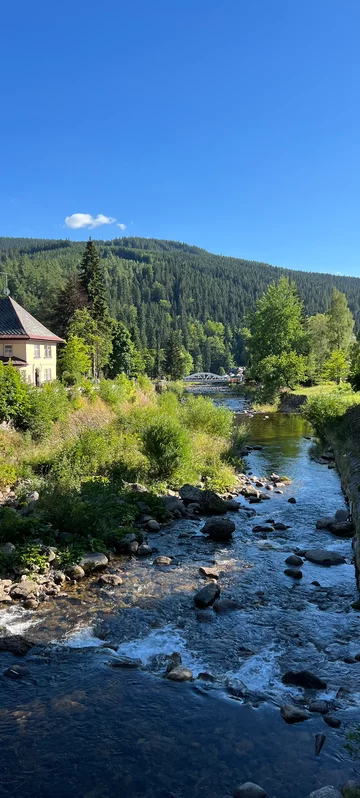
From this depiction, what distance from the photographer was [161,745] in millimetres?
7453

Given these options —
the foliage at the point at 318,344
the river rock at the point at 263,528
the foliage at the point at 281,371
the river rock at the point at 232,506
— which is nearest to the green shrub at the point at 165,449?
the river rock at the point at 232,506

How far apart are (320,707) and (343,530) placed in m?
8.86

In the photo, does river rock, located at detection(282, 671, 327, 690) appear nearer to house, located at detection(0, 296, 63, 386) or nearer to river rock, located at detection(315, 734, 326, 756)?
river rock, located at detection(315, 734, 326, 756)

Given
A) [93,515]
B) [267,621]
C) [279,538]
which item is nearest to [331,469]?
[279,538]

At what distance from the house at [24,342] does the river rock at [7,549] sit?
79.4 feet

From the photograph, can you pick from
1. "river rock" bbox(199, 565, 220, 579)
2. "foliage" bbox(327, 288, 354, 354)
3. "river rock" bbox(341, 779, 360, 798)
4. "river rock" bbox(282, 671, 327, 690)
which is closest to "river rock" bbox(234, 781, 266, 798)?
"river rock" bbox(341, 779, 360, 798)

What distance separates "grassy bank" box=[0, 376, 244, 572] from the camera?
14.8 m

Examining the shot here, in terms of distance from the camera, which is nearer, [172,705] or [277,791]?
[277,791]

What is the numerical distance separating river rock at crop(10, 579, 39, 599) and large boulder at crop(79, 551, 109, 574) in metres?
1.46

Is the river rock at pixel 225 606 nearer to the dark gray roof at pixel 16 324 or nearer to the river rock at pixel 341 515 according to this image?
the river rock at pixel 341 515

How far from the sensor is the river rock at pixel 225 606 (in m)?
11.4

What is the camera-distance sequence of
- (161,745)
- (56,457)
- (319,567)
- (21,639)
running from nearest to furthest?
1. (161,745)
2. (21,639)
3. (319,567)
4. (56,457)

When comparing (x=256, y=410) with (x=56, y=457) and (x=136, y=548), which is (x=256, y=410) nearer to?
(x=56, y=457)

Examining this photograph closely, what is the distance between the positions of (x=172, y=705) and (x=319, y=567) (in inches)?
262
